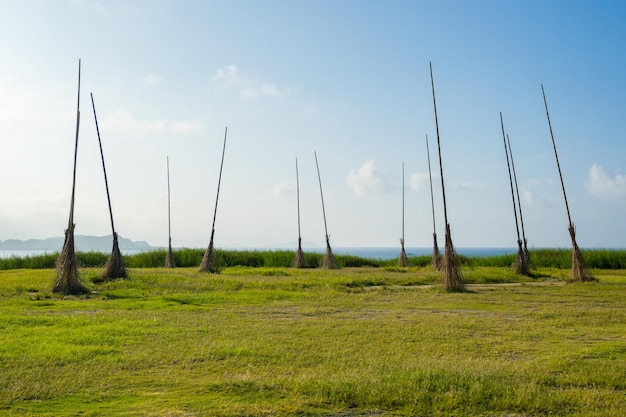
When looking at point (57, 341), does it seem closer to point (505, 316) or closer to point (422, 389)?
point (422, 389)

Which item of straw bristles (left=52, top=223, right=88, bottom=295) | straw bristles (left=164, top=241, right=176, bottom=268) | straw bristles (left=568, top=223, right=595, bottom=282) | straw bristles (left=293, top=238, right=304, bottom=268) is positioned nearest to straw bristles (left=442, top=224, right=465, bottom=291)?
straw bristles (left=568, top=223, right=595, bottom=282)

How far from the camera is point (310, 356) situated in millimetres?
5484

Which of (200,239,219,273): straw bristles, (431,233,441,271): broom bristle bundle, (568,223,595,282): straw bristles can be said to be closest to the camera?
(568,223,595,282): straw bristles

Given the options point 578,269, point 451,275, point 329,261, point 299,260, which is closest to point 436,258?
point 329,261

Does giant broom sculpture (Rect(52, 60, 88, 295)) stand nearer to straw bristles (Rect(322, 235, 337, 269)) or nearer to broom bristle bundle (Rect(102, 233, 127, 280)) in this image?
broom bristle bundle (Rect(102, 233, 127, 280))

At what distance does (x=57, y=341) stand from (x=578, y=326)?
235 inches

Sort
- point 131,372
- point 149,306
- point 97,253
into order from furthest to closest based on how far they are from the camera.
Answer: point 97,253 → point 149,306 → point 131,372

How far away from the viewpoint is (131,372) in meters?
4.89

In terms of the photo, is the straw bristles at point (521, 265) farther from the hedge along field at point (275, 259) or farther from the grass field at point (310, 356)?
the grass field at point (310, 356)

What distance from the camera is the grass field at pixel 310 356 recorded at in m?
3.98

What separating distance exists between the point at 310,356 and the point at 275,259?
705 inches

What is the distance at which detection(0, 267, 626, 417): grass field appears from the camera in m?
3.98

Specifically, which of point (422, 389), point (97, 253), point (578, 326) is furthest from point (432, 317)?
point (97, 253)

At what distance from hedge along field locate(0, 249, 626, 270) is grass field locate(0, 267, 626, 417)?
1104cm
